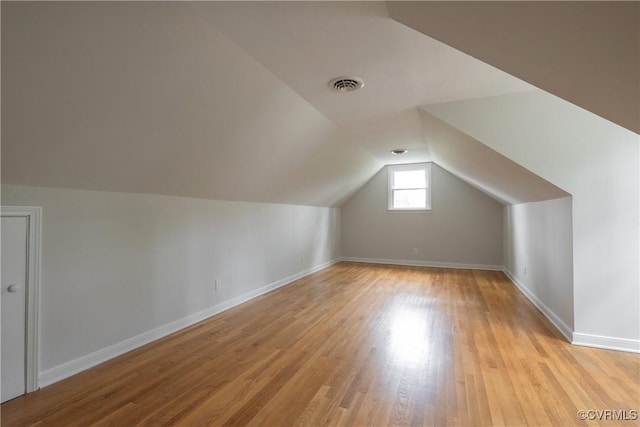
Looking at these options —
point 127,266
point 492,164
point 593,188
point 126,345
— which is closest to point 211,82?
point 127,266

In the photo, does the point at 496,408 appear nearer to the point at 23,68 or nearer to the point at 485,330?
the point at 485,330

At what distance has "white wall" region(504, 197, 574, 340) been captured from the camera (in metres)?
2.72

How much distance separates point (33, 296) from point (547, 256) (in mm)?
4681

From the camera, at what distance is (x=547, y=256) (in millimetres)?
3270

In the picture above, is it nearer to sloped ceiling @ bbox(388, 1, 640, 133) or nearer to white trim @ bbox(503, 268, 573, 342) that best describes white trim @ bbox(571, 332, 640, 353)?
white trim @ bbox(503, 268, 573, 342)

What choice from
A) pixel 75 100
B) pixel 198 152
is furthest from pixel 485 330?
pixel 75 100

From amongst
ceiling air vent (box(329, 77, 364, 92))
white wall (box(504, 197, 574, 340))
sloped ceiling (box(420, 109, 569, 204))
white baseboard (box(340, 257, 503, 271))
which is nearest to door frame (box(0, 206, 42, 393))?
ceiling air vent (box(329, 77, 364, 92))

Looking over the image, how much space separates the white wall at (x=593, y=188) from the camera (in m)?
2.44

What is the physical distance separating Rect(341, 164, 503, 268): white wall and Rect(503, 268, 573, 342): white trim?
146cm

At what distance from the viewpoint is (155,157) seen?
7.77ft

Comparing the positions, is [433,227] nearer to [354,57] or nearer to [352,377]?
[352,377]

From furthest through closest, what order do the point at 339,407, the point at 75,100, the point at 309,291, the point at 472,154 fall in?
the point at 309,291
the point at 472,154
the point at 339,407
the point at 75,100

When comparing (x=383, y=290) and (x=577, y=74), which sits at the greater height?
(x=577, y=74)

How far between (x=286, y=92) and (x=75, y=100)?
4.88ft
